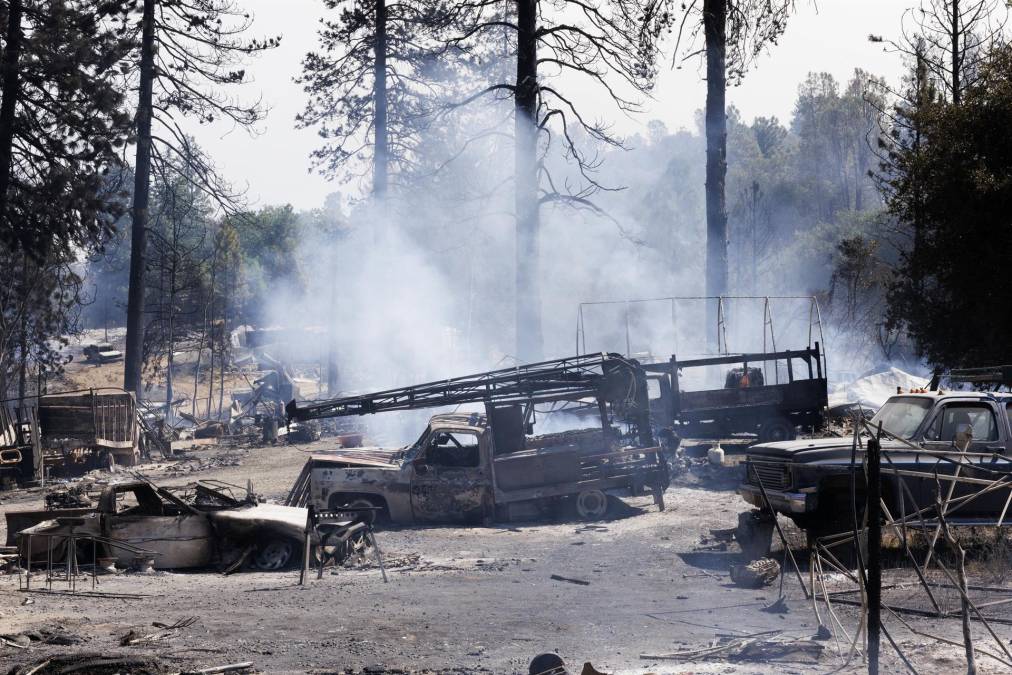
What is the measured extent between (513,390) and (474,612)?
21.6 feet

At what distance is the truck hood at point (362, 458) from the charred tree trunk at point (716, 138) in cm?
1037

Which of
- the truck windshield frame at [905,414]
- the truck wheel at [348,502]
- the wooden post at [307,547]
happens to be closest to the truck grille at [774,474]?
the truck windshield frame at [905,414]

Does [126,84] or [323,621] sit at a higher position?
[126,84]

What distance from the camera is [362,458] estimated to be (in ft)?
51.5

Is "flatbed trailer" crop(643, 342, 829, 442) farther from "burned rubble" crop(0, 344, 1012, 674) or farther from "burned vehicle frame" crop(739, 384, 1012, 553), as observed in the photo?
"burned vehicle frame" crop(739, 384, 1012, 553)

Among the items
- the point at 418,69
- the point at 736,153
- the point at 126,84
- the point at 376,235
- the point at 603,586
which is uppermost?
the point at 736,153

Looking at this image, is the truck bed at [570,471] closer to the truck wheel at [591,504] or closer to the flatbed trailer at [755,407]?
the truck wheel at [591,504]

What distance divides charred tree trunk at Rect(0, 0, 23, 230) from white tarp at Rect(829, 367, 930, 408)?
2138 centimetres

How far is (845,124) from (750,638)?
291ft

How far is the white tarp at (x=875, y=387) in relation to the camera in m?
27.0

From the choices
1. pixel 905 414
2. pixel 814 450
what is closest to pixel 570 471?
pixel 814 450

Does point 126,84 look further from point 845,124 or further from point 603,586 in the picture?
point 845,124

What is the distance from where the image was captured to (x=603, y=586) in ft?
35.0

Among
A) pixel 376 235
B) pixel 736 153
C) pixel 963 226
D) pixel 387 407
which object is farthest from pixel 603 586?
pixel 736 153
